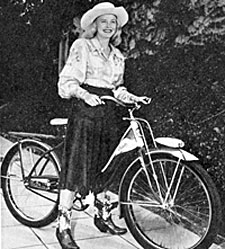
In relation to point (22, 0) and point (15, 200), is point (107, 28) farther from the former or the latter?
point (22, 0)

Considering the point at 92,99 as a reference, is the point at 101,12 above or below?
above

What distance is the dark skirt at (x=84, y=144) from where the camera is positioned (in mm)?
2447

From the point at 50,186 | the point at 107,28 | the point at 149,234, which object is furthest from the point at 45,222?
the point at 107,28

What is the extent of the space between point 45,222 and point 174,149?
2.76ft

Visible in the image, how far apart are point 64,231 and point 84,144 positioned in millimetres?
435

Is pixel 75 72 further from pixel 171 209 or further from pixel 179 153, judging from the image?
pixel 171 209

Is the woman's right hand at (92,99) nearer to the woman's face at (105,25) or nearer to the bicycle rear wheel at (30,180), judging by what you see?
the woman's face at (105,25)

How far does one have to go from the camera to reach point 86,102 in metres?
2.36

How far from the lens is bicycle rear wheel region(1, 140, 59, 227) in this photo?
8.71ft

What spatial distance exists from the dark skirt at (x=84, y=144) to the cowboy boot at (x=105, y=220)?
0.13 m

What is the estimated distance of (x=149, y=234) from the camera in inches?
102

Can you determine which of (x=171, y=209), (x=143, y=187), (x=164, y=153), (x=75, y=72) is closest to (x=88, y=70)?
(x=75, y=72)

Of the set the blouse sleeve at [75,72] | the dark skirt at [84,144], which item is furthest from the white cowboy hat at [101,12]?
the dark skirt at [84,144]

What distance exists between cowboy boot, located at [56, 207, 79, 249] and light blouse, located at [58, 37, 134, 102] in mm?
576
